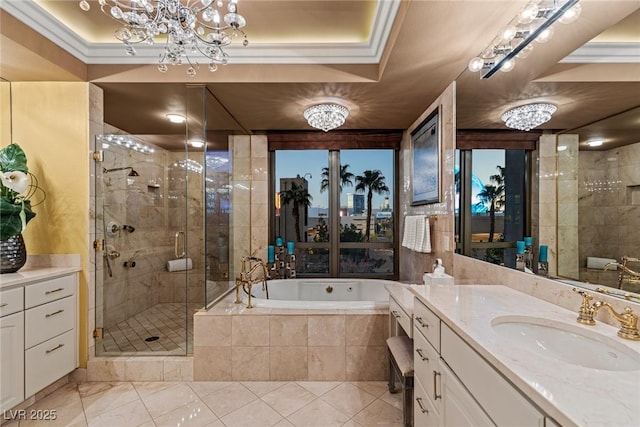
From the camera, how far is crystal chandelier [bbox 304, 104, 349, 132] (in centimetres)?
249

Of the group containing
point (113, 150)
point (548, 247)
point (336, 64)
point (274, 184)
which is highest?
point (336, 64)

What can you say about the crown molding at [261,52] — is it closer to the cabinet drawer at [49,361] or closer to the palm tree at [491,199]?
the palm tree at [491,199]

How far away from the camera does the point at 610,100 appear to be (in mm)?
1037

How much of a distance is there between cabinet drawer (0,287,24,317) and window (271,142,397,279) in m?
2.19

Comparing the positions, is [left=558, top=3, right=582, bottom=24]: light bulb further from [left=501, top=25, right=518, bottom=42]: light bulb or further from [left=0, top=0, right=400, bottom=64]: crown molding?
[left=0, top=0, right=400, bottom=64]: crown molding

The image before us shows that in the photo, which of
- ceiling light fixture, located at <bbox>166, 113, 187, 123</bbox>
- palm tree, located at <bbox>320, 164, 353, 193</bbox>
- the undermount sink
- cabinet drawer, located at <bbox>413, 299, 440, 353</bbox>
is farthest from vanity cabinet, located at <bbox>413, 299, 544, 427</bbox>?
ceiling light fixture, located at <bbox>166, 113, 187, 123</bbox>

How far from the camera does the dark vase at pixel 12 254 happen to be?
1834 mm

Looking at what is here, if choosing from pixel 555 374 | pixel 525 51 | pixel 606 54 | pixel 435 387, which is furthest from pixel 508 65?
pixel 435 387

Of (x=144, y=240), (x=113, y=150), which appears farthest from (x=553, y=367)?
(x=144, y=240)

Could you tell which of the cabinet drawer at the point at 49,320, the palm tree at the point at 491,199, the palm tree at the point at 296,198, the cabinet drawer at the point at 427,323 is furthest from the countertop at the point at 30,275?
the palm tree at the point at 491,199

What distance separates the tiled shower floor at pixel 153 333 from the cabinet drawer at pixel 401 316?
5.38 feet

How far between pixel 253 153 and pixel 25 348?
2506mm

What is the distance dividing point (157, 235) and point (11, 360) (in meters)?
2.21

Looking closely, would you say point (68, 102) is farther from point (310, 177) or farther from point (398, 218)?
point (398, 218)
